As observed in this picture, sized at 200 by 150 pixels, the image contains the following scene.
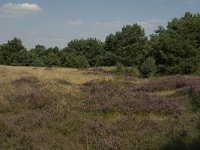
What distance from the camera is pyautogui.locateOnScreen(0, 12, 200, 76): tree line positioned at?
3058 centimetres

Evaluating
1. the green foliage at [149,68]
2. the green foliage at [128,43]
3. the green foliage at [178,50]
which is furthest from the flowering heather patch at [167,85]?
the green foliage at [128,43]

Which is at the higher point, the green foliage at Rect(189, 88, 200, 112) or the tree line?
the tree line

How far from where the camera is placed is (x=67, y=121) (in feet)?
34.5

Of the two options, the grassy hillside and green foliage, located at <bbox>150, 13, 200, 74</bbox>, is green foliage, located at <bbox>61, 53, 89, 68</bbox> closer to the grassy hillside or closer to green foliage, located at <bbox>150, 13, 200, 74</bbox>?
green foliage, located at <bbox>150, 13, 200, 74</bbox>

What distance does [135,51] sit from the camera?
6562cm

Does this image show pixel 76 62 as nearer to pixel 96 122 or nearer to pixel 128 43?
pixel 128 43

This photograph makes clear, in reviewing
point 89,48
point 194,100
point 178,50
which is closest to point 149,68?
point 178,50

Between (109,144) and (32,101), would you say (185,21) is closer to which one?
(32,101)

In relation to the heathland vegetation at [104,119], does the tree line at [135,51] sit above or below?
above

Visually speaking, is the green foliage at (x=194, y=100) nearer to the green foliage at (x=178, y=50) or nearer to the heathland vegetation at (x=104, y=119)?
the heathland vegetation at (x=104, y=119)

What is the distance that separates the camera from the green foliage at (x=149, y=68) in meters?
29.5

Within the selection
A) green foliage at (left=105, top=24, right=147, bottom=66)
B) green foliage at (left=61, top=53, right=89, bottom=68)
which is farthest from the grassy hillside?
green foliage at (left=105, top=24, right=147, bottom=66)

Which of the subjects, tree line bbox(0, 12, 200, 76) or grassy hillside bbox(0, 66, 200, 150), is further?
Result: tree line bbox(0, 12, 200, 76)

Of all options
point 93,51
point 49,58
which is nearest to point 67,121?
point 49,58
